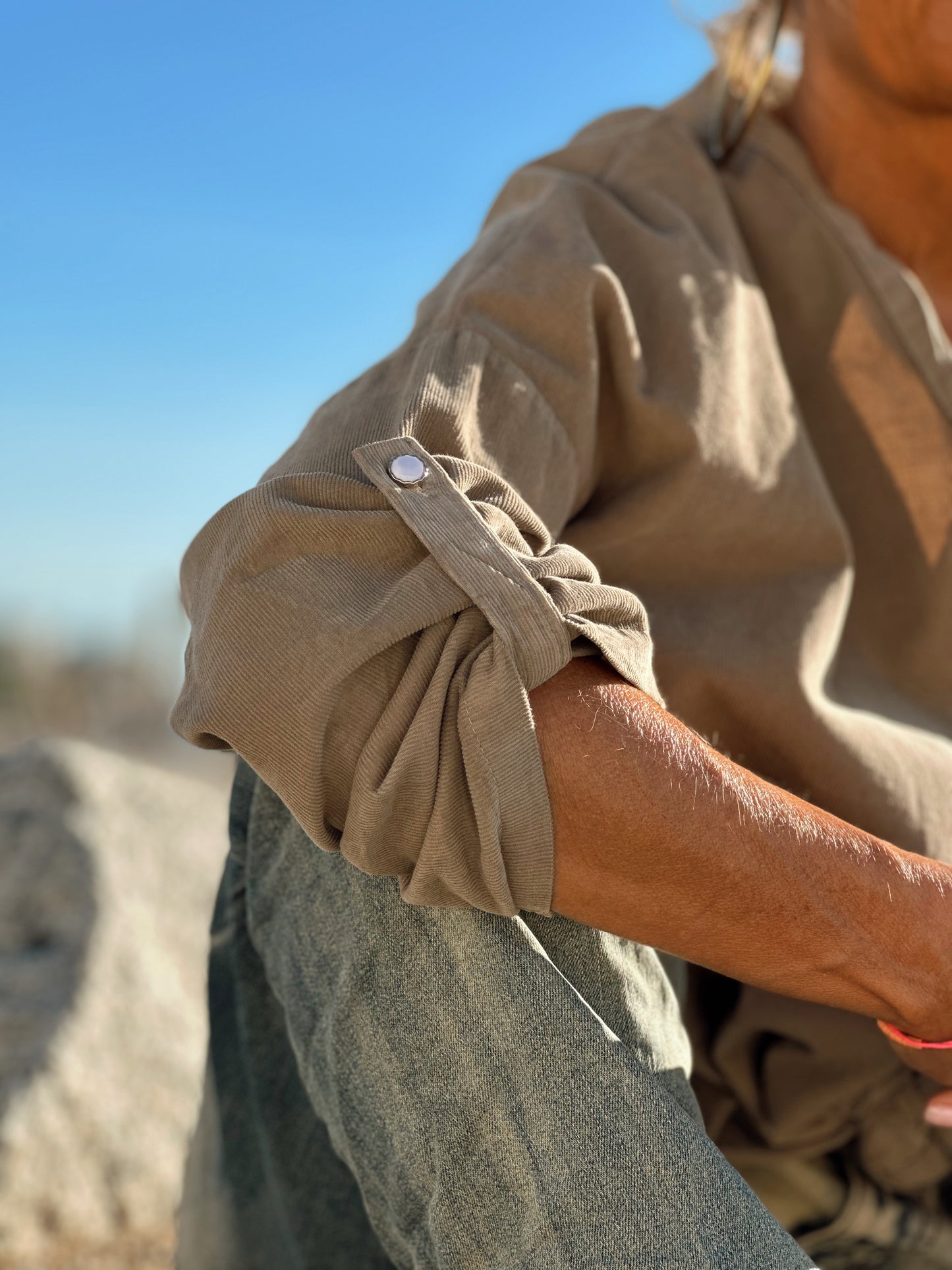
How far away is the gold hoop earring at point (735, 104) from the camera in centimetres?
135

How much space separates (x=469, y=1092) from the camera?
2.57 feet

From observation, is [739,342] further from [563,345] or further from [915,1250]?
[915,1250]

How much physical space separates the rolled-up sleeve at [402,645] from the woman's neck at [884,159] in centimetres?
91

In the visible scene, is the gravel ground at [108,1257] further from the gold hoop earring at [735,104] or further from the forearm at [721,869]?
the gold hoop earring at [735,104]

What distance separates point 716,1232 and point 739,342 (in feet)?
2.86

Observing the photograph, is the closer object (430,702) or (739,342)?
(430,702)

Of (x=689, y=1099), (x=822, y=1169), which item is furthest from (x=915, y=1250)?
(x=689, y=1099)

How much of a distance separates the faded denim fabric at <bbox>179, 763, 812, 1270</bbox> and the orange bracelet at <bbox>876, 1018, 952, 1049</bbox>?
0.17m

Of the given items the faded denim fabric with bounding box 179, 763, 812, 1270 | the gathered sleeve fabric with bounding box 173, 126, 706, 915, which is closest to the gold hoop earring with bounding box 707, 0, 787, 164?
the gathered sleeve fabric with bounding box 173, 126, 706, 915

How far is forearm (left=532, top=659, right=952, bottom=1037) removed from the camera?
0.75 m

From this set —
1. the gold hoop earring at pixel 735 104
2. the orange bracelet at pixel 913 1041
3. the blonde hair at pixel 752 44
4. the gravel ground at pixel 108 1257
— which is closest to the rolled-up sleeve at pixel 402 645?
the orange bracelet at pixel 913 1041

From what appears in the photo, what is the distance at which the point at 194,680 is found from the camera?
0.77 meters

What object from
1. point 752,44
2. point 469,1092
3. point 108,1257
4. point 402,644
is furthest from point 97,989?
point 752,44

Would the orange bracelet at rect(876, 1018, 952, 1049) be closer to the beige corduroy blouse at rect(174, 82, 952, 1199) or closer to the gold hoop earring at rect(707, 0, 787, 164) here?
the beige corduroy blouse at rect(174, 82, 952, 1199)
